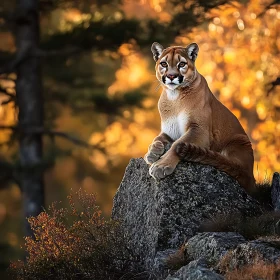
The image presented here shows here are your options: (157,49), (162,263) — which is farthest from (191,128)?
(162,263)

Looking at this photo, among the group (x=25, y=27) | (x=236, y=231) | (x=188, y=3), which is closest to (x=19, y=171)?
(x=25, y=27)

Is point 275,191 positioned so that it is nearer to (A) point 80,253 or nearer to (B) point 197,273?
(A) point 80,253

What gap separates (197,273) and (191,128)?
253 centimetres

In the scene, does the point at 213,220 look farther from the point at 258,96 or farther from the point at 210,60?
the point at 210,60

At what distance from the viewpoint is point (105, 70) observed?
94.3 feet

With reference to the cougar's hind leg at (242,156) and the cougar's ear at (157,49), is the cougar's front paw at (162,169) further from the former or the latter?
the cougar's ear at (157,49)

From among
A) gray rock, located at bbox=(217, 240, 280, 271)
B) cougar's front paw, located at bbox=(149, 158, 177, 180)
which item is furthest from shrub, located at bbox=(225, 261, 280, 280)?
cougar's front paw, located at bbox=(149, 158, 177, 180)

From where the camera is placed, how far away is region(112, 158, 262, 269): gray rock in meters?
8.45

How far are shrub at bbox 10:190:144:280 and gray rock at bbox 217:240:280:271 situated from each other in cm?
160

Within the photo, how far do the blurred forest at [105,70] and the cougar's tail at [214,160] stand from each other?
→ 2733 millimetres

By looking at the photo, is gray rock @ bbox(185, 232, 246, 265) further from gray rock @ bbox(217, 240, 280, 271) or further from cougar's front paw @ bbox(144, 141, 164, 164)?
cougar's front paw @ bbox(144, 141, 164, 164)

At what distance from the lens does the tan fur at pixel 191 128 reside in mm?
8734

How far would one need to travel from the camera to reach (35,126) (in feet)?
60.3

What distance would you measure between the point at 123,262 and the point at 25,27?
10.8m
